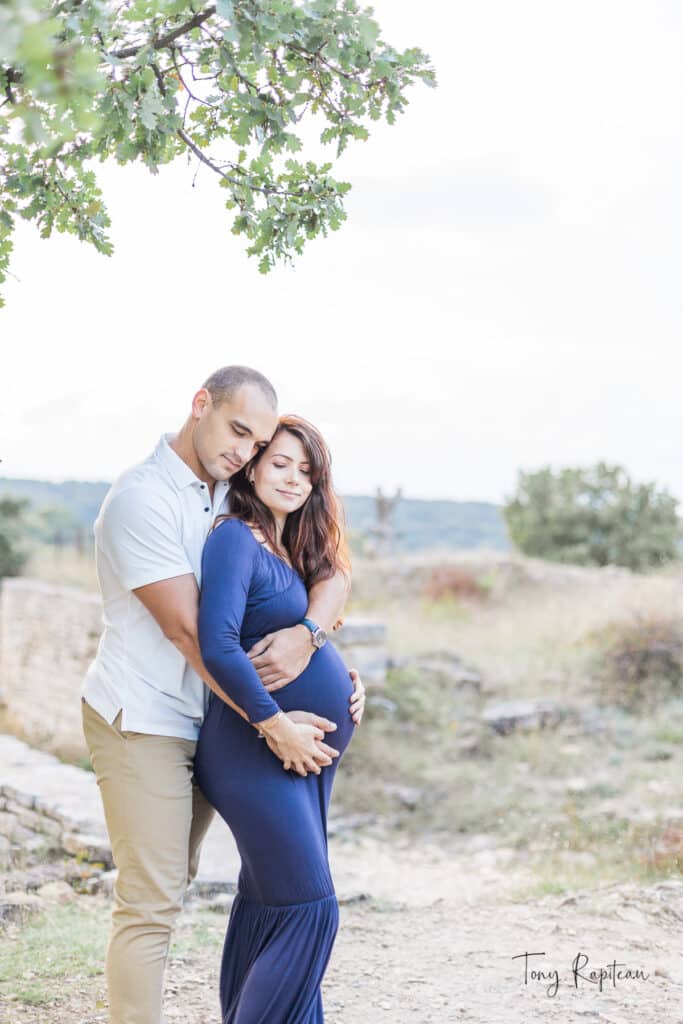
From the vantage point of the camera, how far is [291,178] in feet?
12.5

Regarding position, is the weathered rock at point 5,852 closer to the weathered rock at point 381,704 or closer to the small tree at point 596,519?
the weathered rock at point 381,704

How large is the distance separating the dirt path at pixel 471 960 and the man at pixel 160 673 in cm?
115

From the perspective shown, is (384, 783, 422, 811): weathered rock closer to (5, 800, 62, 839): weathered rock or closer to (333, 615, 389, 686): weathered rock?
(333, 615, 389, 686): weathered rock

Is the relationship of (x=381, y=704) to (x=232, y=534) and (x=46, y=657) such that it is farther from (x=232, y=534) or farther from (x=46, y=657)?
(x=232, y=534)

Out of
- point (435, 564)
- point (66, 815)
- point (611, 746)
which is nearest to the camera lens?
point (66, 815)

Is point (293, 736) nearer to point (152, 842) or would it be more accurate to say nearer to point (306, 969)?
point (152, 842)

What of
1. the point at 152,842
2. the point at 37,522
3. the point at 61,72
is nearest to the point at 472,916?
the point at 152,842

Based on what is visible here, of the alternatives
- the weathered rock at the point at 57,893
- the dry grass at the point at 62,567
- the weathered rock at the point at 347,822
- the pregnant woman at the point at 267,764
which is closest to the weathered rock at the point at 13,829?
the weathered rock at the point at 57,893

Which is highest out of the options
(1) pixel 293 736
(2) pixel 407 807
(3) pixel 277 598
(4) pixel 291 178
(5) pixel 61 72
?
(4) pixel 291 178

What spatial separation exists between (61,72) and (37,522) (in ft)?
54.1

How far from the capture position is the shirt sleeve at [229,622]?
2.81 meters

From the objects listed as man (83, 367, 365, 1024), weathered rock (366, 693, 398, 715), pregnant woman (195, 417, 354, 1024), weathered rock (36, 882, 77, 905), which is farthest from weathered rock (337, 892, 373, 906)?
weathered rock (366, 693, 398, 715)

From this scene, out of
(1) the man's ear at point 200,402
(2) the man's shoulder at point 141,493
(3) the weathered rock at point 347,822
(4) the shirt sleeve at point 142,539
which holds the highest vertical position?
(1) the man's ear at point 200,402

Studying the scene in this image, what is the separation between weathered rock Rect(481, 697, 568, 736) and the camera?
9789 millimetres
